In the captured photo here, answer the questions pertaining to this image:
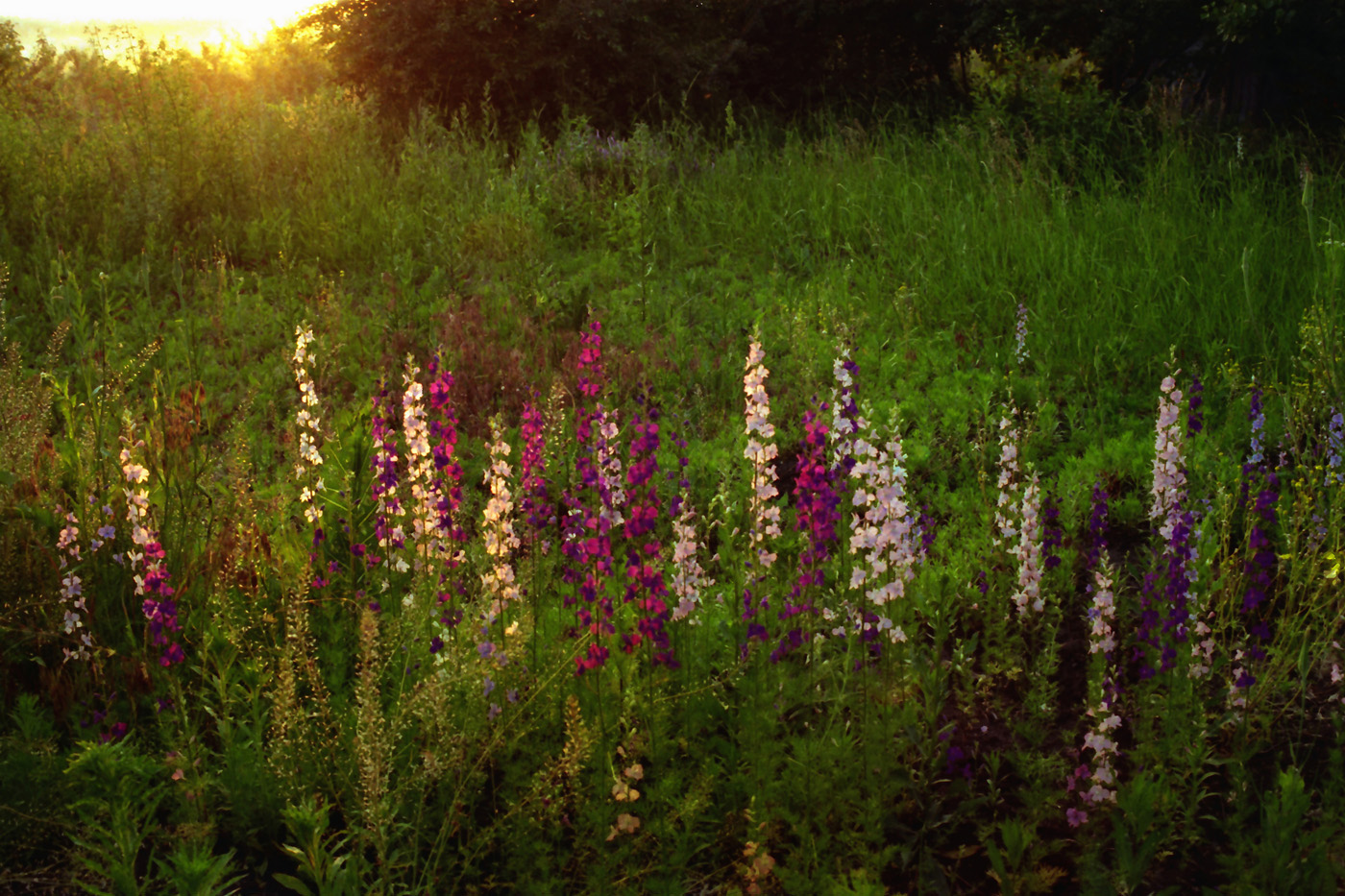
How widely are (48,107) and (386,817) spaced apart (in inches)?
429

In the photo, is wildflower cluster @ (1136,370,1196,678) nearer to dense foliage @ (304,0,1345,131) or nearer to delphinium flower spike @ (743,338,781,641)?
delphinium flower spike @ (743,338,781,641)

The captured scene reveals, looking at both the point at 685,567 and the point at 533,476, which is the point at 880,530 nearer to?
the point at 685,567

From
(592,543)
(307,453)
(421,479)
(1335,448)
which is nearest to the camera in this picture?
(592,543)

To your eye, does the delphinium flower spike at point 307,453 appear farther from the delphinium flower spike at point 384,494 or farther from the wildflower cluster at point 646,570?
the wildflower cluster at point 646,570

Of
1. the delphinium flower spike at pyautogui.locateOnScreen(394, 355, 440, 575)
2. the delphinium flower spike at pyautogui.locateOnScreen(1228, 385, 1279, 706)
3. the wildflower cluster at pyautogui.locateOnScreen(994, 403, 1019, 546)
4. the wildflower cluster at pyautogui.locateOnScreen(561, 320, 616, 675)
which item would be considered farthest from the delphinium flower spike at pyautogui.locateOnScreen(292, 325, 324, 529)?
the delphinium flower spike at pyautogui.locateOnScreen(1228, 385, 1279, 706)

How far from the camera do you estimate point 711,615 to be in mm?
3912

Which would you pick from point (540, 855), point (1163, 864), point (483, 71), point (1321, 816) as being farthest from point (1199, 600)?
point (483, 71)

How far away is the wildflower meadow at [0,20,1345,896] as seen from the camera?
2840 mm

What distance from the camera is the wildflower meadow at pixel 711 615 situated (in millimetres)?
2840

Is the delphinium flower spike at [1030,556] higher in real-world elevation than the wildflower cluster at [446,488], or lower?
lower

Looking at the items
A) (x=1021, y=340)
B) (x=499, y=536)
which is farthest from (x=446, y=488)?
(x=1021, y=340)

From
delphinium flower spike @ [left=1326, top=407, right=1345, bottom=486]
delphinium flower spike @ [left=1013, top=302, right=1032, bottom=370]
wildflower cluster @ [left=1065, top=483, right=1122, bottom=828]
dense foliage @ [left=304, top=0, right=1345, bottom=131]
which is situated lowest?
wildflower cluster @ [left=1065, top=483, right=1122, bottom=828]

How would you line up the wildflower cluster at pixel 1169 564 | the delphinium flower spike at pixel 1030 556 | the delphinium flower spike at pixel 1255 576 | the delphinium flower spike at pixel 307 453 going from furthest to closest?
the delphinium flower spike at pixel 307 453 → the delphinium flower spike at pixel 1030 556 → the delphinium flower spike at pixel 1255 576 → the wildflower cluster at pixel 1169 564


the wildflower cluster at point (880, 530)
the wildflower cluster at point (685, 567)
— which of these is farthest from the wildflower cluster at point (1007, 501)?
the wildflower cluster at point (685, 567)
